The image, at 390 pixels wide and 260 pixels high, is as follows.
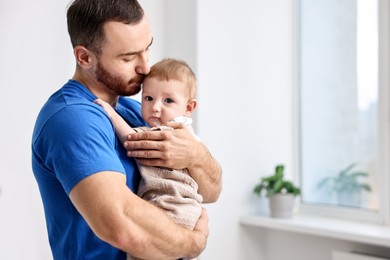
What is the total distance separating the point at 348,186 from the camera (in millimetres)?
2895

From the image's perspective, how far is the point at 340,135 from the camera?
294 centimetres

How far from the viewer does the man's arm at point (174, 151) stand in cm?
129

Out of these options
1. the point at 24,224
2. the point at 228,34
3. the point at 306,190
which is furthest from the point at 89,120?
the point at 306,190

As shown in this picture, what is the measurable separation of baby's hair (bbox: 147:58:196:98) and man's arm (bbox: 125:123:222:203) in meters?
0.14

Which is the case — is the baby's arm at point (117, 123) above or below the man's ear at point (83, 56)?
below

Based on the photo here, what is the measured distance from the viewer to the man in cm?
111

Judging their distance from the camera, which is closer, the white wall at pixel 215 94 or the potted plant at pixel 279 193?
the white wall at pixel 215 94

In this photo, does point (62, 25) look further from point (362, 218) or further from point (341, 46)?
point (362, 218)

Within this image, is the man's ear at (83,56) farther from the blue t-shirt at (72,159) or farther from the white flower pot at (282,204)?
the white flower pot at (282,204)

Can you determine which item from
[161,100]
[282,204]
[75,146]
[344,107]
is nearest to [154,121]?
[161,100]

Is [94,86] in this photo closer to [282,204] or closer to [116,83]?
[116,83]

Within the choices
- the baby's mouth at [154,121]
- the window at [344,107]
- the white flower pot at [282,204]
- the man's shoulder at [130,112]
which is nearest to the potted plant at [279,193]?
the white flower pot at [282,204]

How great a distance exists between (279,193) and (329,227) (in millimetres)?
341

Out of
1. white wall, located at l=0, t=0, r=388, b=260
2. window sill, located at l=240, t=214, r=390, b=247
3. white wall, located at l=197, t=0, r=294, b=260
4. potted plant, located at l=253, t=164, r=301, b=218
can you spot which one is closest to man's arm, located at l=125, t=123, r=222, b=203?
white wall, located at l=0, t=0, r=388, b=260
